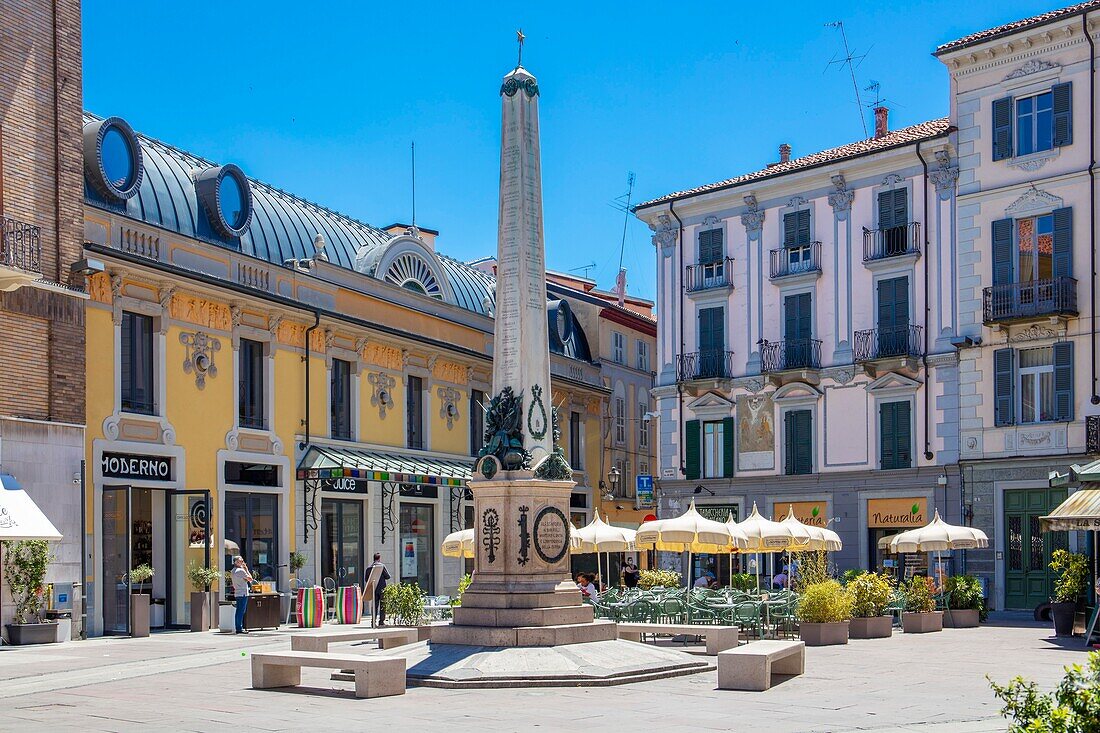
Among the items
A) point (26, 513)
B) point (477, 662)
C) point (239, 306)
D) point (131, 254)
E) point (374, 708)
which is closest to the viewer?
point (374, 708)

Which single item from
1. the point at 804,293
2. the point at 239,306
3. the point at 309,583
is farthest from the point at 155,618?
the point at 804,293

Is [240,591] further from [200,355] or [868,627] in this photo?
[868,627]

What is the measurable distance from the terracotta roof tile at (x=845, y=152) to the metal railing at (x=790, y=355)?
196 inches

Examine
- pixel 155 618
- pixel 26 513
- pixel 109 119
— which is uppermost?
pixel 109 119

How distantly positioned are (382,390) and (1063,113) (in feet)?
62.3

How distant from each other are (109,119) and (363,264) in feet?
34.1

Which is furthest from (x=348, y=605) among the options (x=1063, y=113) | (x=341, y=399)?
(x=1063, y=113)

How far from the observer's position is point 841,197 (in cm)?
3800

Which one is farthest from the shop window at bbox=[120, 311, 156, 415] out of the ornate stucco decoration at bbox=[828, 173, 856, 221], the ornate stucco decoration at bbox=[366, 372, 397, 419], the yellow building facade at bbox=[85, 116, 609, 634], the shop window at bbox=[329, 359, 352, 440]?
the ornate stucco decoration at bbox=[828, 173, 856, 221]

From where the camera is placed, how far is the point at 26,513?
76.0ft

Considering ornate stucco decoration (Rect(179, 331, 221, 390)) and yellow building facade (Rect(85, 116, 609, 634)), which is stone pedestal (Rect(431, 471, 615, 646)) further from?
ornate stucco decoration (Rect(179, 331, 221, 390))

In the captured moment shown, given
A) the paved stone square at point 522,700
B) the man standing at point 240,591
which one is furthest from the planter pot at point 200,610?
the paved stone square at point 522,700

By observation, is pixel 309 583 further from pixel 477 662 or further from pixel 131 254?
pixel 477 662

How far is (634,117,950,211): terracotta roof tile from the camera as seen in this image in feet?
121
